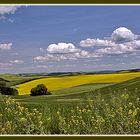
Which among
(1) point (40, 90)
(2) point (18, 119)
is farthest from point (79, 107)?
(2) point (18, 119)

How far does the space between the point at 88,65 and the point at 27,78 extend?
28.2 inches

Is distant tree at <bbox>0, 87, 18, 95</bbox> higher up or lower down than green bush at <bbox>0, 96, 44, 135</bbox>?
higher up

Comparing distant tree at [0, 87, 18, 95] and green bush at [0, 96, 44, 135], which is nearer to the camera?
green bush at [0, 96, 44, 135]

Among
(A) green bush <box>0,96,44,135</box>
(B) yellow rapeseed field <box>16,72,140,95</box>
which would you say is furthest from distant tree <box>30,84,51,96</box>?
(A) green bush <box>0,96,44,135</box>

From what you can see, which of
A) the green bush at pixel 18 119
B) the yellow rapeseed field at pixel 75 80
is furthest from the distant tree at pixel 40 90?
the green bush at pixel 18 119

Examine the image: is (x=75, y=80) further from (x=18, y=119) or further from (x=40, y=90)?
(x=18, y=119)

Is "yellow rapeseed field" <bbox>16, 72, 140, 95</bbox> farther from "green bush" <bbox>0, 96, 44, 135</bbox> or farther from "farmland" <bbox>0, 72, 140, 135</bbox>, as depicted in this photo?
"green bush" <bbox>0, 96, 44, 135</bbox>

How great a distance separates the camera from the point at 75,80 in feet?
17.5

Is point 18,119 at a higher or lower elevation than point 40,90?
lower

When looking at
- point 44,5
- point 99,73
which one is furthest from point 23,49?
point 99,73

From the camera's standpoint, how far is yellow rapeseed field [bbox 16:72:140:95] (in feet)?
17.3

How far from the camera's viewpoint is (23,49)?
17.4 ft

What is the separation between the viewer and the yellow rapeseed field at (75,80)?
5.26m

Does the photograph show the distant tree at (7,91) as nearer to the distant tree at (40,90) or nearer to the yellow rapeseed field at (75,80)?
A: the yellow rapeseed field at (75,80)
